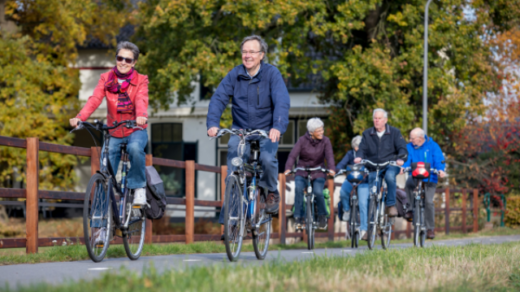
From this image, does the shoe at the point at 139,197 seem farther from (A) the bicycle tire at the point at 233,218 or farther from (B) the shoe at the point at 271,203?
(B) the shoe at the point at 271,203

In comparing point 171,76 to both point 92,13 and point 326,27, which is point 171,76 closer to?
point 326,27

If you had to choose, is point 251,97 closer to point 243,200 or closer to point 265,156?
point 265,156

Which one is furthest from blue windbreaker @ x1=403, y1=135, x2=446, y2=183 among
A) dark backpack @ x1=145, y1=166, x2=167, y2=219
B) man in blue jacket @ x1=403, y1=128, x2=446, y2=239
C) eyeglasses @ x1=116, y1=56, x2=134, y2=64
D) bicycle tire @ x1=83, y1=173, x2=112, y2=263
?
bicycle tire @ x1=83, y1=173, x2=112, y2=263

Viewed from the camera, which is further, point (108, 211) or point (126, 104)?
point (126, 104)

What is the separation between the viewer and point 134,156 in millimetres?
6898

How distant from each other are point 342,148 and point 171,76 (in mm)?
6555

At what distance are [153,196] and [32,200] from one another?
1297mm

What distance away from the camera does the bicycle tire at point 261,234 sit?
7.07m

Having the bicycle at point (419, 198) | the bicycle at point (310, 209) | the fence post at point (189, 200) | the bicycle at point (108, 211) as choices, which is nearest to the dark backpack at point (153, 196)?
the bicycle at point (108, 211)

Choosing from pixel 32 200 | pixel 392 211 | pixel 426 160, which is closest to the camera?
pixel 32 200

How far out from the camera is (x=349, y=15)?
19125 millimetres

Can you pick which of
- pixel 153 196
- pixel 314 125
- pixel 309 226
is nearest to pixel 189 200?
pixel 309 226

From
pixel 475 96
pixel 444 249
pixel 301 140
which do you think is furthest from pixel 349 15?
pixel 444 249

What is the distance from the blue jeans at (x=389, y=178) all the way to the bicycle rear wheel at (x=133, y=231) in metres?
4.44
